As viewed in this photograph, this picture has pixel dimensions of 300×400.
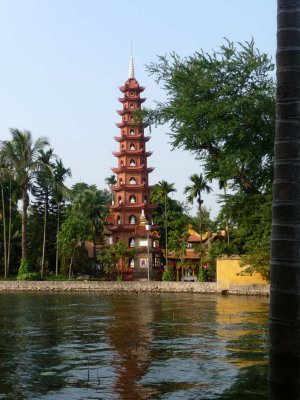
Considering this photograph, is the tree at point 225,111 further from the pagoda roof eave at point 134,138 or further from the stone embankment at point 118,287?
the pagoda roof eave at point 134,138

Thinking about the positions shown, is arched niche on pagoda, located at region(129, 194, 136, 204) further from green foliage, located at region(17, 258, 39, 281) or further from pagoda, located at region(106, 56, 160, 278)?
green foliage, located at region(17, 258, 39, 281)

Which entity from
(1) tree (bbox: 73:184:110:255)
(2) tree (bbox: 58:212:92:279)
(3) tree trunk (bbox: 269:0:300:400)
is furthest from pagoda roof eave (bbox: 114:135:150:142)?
(3) tree trunk (bbox: 269:0:300:400)

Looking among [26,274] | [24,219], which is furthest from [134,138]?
[26,274]

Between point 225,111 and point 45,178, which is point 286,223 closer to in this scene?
point 225,111

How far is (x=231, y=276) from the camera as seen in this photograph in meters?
41.8

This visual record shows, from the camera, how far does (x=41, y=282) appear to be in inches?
1953

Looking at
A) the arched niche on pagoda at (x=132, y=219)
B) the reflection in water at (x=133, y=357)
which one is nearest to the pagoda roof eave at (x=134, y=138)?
the arched niche on pagoda at (x=132, y=219)

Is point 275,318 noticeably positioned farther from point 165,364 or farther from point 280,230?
point 165,364

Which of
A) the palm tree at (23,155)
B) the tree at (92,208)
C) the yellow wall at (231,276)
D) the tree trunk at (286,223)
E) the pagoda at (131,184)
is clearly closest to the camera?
the tree trunk at (286,223)

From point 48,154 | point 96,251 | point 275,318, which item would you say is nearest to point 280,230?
point 275,318

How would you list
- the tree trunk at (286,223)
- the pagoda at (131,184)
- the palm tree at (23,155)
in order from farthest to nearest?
the pagoda at (131,184) < the palm tree at (23,155) < the tree trunk at (286,223)

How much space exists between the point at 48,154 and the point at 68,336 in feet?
146

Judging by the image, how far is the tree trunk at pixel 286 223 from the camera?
14.8 ft

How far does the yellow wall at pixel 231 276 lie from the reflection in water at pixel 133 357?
1887 centimetres
